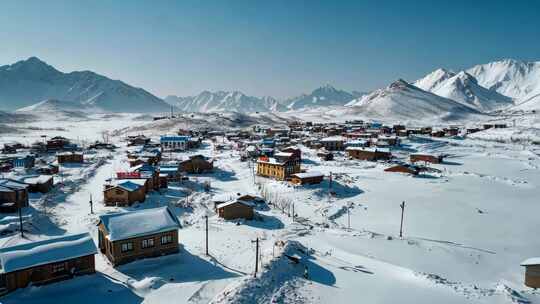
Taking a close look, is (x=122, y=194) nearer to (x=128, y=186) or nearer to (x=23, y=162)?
(x=128, y=186)

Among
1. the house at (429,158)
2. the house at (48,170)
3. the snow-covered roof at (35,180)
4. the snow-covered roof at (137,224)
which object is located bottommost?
the house at (48,170)

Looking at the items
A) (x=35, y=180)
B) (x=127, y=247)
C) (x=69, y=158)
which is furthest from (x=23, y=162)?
(x=127, y=247)

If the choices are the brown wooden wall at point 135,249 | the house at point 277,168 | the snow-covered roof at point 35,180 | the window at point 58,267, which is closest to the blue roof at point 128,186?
the snow-covered roof at point 35,180

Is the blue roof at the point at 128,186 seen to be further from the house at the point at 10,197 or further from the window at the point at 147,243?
the window at the point at 147,243

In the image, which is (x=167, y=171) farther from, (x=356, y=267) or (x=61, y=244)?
(x=356, y=267)

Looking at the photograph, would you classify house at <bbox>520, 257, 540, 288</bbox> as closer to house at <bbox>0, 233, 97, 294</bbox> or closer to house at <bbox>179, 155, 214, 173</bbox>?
house at <bbox>0, 233, 97, 294</bbox>

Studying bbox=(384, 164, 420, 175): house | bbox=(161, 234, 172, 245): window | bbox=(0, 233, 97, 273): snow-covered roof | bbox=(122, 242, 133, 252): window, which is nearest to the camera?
bbox=(0, 233, 97, 273): snow-covered roof

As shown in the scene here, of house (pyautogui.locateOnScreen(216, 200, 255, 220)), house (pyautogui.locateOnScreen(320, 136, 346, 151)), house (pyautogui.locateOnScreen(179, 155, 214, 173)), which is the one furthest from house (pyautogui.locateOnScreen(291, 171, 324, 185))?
house (pyautogui.locateOnScreen(320, 136, 346, 151))

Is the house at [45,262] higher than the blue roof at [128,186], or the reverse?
the blue roof at [128,186]
